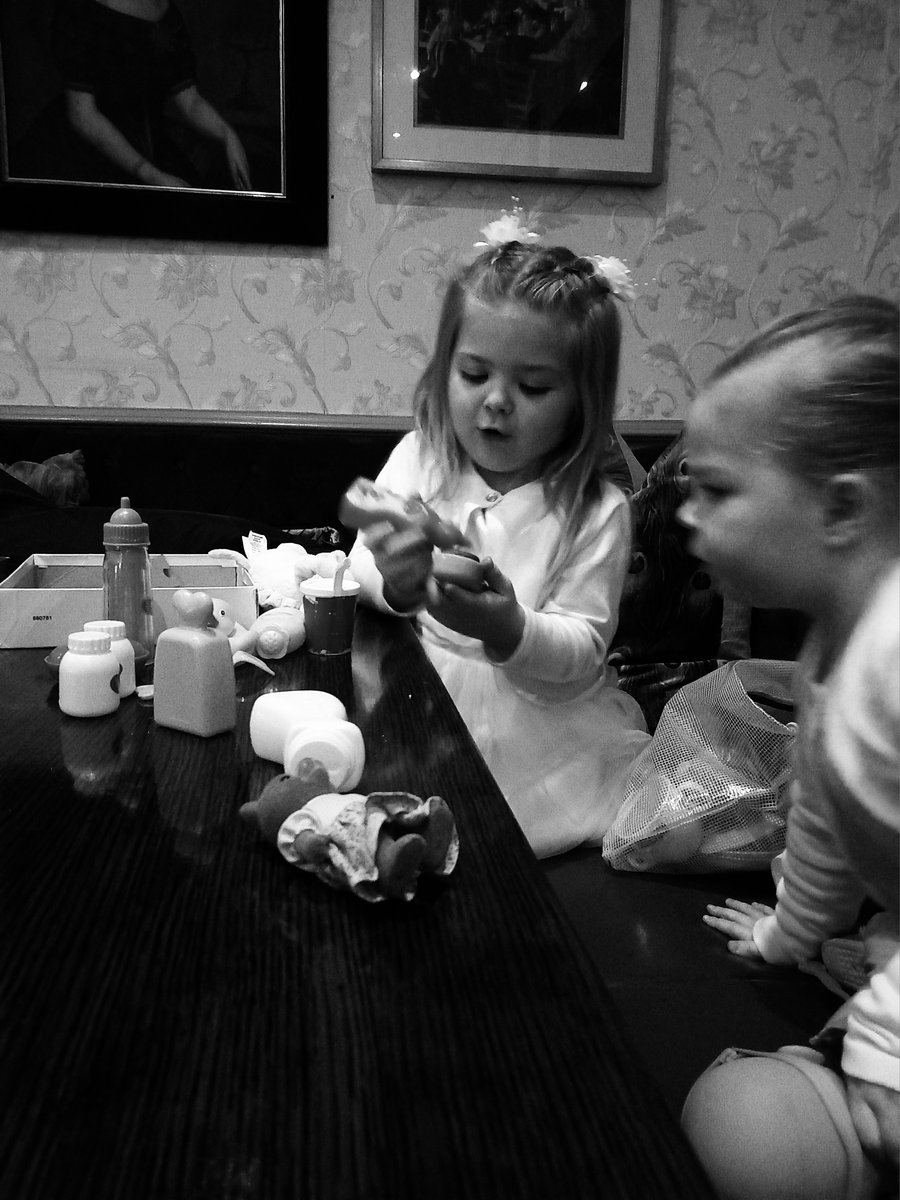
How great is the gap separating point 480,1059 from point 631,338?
253 centimetres

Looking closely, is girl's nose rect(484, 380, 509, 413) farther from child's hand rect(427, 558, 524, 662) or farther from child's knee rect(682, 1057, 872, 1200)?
child's knee rect(682, 1057, 872, 1200)

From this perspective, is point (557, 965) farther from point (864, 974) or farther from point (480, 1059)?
point (864, 974)

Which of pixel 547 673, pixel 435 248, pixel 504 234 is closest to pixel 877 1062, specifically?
pixel 547 673

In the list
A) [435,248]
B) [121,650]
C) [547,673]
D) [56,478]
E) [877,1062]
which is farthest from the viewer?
[435,248]

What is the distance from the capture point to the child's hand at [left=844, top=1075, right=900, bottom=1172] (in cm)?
57

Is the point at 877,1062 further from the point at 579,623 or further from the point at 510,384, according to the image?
the point at 510,384

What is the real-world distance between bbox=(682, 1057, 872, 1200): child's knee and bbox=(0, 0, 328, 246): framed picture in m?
2.37

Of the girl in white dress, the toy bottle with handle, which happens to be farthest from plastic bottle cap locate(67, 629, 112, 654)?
the girl in white dress

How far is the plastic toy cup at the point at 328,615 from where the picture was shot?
1.10 meters

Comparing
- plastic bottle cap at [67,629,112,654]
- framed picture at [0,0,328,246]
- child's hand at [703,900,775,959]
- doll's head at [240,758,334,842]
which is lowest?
child's hand at [703,900,775,959]

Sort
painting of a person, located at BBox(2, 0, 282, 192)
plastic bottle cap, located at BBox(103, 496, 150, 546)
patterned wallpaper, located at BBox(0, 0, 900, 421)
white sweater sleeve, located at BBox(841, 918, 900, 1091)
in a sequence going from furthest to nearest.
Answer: patterned wallpaper, located at BBox(0, 0, 900, 421) < painting of a person, located at BBox(2, 0, 282, 192) < plastic bottle cap, located at BBox(103, 496, 150, 546) < white sweater sleeve, located at BBox(841, 918, 900, 1091)

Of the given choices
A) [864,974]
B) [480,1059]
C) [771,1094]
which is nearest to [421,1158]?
[480,1059]

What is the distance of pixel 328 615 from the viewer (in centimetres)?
111

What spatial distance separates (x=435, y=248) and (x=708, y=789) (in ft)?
6.35
